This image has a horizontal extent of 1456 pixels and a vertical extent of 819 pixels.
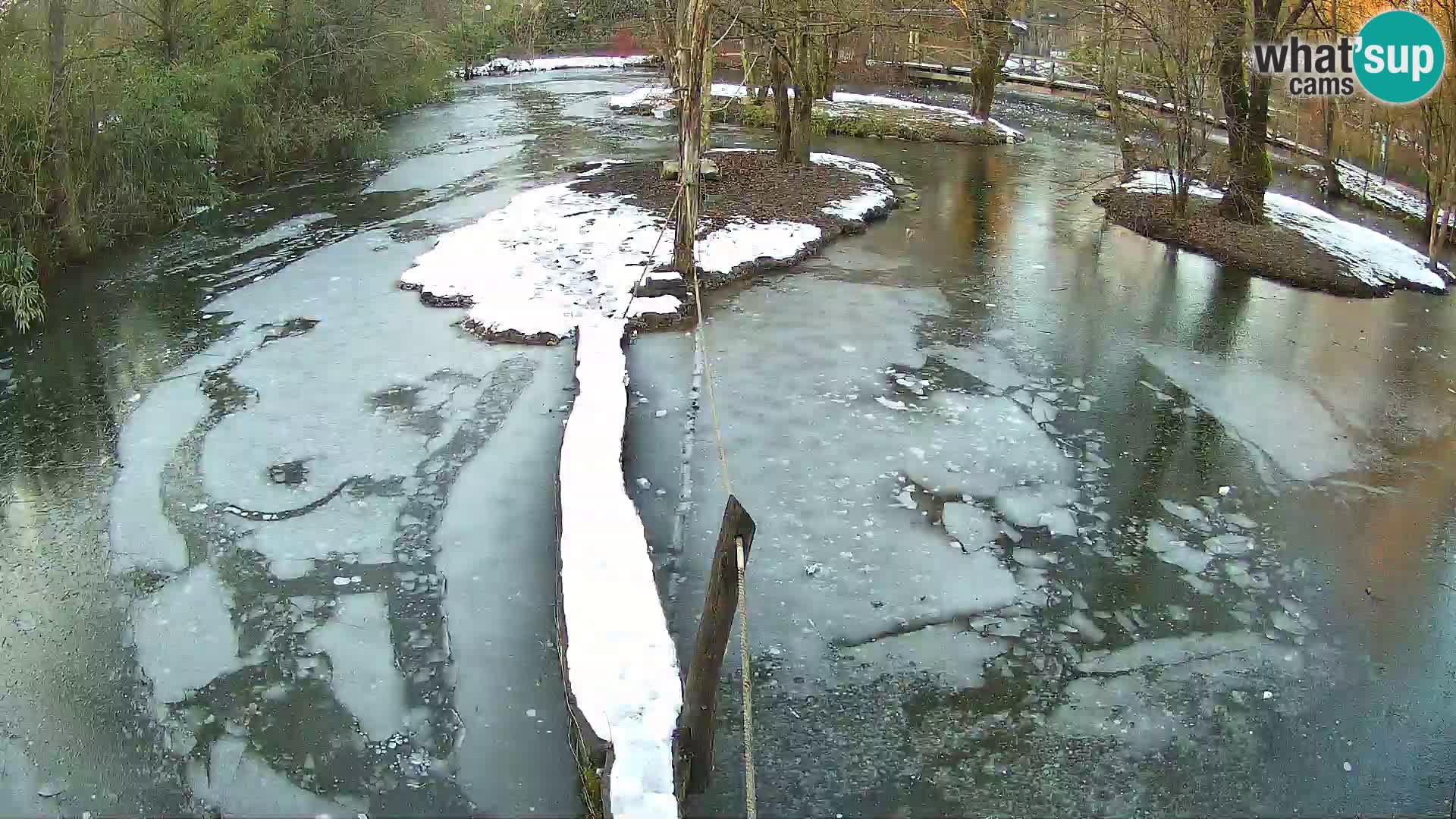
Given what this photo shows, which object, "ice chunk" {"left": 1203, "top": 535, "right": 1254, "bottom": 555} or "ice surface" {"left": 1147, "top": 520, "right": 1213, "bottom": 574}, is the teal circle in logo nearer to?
"ice chunk" {"left": 1203, "top": 535, "right": 1254, "bottom": 555}

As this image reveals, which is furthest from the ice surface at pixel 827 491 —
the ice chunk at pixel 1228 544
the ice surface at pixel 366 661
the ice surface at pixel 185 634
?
the ice surface at pixel 185 634

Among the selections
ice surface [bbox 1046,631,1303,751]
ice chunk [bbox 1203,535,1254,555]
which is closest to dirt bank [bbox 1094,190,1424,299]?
ice chunk [bbox 1203,535,1254,555]

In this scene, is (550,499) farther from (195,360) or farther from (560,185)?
(560,185)

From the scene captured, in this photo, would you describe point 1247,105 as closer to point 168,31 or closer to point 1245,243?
point 1245,243

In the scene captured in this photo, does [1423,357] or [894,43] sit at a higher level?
[894,43]

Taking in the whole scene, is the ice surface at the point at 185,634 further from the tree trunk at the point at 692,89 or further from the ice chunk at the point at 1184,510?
the tree trunk at the point at 692,89

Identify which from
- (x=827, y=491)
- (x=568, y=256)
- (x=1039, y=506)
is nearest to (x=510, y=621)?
(x=827, y=491)

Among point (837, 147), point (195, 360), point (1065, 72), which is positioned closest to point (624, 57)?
point (1065, 72)
